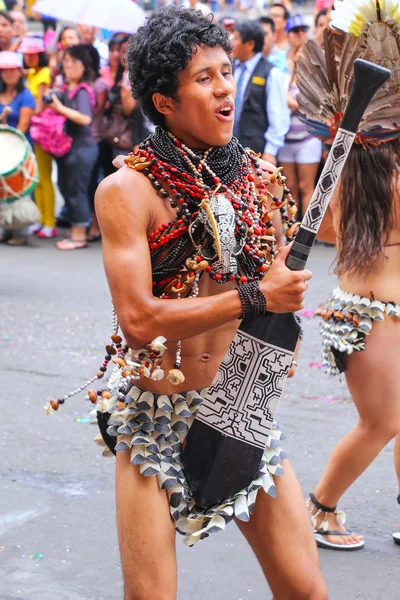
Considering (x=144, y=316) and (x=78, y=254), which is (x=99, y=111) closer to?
(x=78, y=254)

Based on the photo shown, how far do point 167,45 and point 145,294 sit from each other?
709 mm

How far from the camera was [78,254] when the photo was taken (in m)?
10.6

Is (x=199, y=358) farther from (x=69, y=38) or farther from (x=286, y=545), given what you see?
(x=69, y=38)

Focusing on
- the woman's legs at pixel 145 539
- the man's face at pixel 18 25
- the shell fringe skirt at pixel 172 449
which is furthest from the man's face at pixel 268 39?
the woman's legs at pixel 145 539

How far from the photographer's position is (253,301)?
2742 mm

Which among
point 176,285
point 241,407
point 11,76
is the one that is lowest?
point 11,76

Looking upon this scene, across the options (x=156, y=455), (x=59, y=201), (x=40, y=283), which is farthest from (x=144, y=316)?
(x=59, y=201)

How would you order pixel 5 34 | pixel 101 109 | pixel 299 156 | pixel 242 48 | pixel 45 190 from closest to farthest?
pixel 242 48, pixel 299 156, pixel 101 109, pixel 45 190, pixel 5 34

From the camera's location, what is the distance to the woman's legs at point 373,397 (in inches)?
160

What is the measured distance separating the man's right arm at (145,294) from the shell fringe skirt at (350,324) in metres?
1.40

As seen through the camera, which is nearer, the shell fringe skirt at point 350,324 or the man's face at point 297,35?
the shell fringe skirt at point 350,324

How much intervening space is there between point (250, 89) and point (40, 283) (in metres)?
2.66

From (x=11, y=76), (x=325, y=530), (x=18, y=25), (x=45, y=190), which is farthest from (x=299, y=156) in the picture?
(x=325, y=530)

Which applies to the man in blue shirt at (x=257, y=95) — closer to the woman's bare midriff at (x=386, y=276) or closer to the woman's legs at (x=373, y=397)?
the woman's bare midriff at (x=386, y=276)
